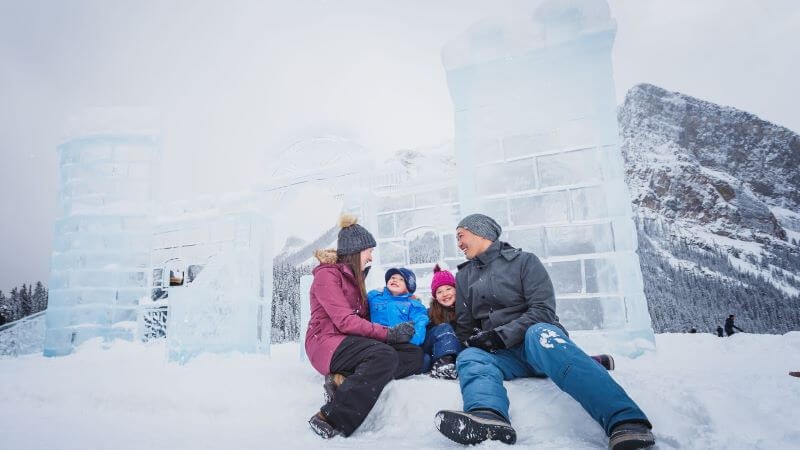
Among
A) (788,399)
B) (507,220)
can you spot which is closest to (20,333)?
(507,220)

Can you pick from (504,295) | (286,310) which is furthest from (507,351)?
(286,310)

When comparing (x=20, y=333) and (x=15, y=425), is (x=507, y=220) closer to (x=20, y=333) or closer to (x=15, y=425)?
(x=15, y=425)

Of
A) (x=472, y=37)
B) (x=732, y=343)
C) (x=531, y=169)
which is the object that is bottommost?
(x=732, y=343)

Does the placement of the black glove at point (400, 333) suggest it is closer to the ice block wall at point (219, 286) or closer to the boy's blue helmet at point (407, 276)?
the boy's blue helmet at point (407, 276)

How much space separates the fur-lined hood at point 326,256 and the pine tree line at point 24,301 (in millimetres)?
37248

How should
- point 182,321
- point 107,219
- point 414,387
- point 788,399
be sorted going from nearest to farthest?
point 788,399
point 414,387
point 182,321
point 107,219

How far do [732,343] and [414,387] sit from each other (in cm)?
483

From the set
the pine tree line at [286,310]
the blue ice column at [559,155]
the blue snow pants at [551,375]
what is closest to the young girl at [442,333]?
the blue snow pants at [551,375]

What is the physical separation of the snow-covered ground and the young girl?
7.7 inches

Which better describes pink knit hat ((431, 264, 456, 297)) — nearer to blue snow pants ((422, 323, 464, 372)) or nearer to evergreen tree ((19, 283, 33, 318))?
blue snow pants ((422, 323, 464, 372))

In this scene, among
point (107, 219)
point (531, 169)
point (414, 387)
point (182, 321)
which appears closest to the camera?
point (414, 387)

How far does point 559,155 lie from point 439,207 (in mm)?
1687

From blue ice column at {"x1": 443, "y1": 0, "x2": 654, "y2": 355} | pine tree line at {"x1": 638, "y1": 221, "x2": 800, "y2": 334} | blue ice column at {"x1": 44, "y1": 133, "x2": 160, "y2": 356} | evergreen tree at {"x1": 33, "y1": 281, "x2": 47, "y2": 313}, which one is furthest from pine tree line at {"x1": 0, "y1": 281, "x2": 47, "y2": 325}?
pine tree line at {"x1": 638, "y1": 221, "x2": 800, "y2": 334}

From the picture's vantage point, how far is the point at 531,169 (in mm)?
4062
